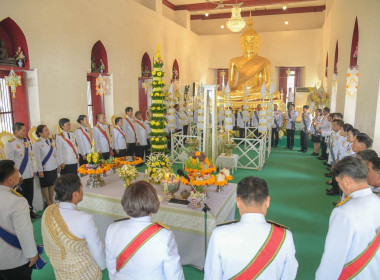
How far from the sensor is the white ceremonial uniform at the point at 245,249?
5.26ft

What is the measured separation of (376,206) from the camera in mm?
1881

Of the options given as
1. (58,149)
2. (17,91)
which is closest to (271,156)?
(58,149)

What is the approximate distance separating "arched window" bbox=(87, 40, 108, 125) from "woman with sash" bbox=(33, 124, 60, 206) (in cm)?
356

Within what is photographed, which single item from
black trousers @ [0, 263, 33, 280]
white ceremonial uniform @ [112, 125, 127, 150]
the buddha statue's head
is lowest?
black trousers @ [0, 263, 33, 280]

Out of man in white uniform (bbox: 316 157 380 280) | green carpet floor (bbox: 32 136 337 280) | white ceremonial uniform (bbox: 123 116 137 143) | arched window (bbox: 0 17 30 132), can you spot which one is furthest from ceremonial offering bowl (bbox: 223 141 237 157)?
man in white uniform (bbox: 316 157 380 280)

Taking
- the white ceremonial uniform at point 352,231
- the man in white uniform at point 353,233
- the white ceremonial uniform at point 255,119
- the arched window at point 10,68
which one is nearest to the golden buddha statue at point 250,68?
the white ceremonial uniform at point 255,119

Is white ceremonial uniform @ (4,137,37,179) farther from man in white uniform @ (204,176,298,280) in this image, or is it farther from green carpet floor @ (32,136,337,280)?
man in white uniform @ (204,176,298,280)

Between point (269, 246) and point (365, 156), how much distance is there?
6.06ft

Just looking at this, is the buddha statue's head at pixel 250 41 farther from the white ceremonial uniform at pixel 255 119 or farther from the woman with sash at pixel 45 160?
the woman with sash at pixel 45 160

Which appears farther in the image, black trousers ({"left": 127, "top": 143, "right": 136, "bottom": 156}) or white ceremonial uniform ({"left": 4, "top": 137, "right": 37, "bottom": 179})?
black trousers ({"left": 127, "top": 143, "right": 136, "bottom": 156})

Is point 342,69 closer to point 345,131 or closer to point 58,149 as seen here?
point 345,131

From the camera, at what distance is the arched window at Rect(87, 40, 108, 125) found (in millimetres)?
8367

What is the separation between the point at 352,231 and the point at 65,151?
194 inches

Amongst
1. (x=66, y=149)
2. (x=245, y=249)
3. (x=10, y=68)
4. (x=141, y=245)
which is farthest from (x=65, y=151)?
(x=245, y=249)
